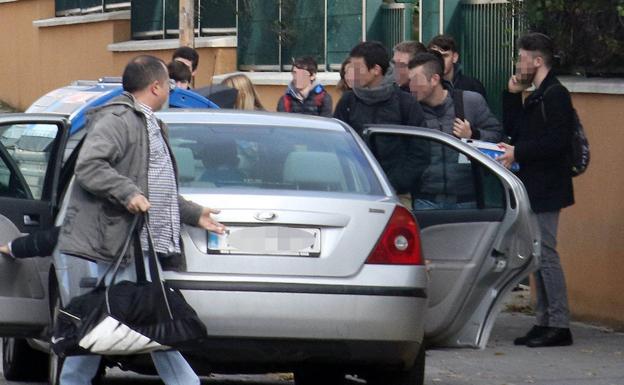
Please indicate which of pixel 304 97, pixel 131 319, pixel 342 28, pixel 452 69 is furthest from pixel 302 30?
pixel 131 319

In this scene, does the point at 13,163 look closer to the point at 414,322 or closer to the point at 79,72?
the point at 414,322

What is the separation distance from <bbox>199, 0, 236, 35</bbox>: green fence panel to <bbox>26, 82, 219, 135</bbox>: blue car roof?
23.6 ft

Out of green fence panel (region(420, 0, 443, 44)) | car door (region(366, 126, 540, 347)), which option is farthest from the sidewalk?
green fence panel (region(420, 0, 443, 44))

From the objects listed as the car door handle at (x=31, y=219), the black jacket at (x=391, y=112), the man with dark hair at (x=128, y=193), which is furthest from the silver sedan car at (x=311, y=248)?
the black jacket at (x=391, y=112)

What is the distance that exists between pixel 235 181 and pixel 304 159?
0.37 m

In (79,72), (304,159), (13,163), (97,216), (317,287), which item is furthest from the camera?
(79,72)

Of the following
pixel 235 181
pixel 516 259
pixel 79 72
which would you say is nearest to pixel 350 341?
pixel 235 181

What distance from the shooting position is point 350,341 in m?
6.91

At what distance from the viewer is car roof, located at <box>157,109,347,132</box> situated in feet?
25.5

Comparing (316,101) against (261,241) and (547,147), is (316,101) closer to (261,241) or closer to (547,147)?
(547,147)

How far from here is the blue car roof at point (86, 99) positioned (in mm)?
11133

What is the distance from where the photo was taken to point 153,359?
21.6ft

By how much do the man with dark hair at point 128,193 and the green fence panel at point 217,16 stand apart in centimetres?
1336

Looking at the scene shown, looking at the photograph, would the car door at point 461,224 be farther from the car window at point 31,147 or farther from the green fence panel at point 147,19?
the green fence panel at point 147,19
